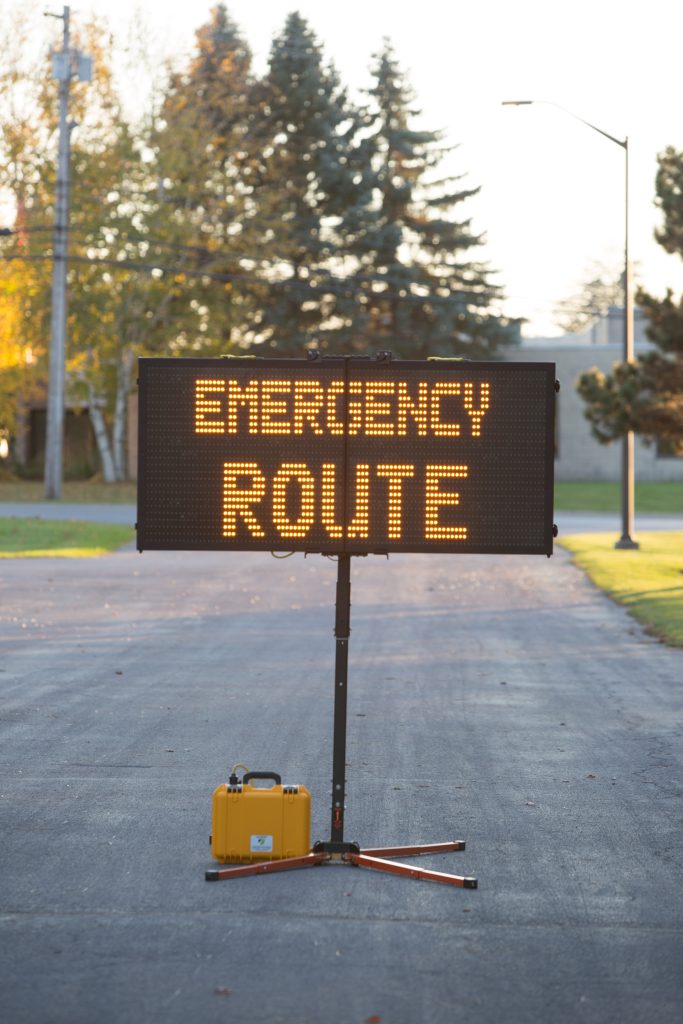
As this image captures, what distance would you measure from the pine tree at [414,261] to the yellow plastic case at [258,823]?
61.4 m

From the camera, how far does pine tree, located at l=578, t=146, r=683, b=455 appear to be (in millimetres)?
28688

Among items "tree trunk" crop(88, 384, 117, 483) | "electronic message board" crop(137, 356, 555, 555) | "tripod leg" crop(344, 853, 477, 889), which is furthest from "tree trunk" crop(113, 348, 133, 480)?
"tripod leg" crop(344, 853, 477, 889)

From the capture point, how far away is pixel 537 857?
26.0 feet

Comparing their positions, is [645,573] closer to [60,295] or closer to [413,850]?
[413,850]

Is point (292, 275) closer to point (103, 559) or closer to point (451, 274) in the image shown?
point (451, 274)

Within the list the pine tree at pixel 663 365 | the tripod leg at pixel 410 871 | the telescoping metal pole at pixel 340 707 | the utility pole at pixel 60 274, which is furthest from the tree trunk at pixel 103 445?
the tripod leg at pixel 410 871

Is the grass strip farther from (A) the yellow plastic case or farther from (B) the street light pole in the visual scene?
(A) the yellow plastic case

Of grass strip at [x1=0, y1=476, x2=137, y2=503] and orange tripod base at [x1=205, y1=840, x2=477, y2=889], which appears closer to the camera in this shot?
orange tripod base at [x1=205, y1=840, x2=477, y2=889]

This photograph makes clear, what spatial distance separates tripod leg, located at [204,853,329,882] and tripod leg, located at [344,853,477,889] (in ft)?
0.53

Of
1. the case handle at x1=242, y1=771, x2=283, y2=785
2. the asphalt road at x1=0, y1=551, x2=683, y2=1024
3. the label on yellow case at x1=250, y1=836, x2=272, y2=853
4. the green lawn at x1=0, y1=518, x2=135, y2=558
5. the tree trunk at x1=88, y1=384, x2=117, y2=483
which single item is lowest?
the green lawn at x1=0, y1=518, x2=135, y2=558

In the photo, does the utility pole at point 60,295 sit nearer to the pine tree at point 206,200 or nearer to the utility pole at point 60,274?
the utility pole at point 60,274

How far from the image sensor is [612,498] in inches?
2419

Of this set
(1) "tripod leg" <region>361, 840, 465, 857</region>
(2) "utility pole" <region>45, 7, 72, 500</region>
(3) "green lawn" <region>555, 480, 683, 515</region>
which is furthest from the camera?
(3) "green lawn" <region>555, 480, 683, 515</region>

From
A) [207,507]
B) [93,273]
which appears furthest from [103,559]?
[93,273]
